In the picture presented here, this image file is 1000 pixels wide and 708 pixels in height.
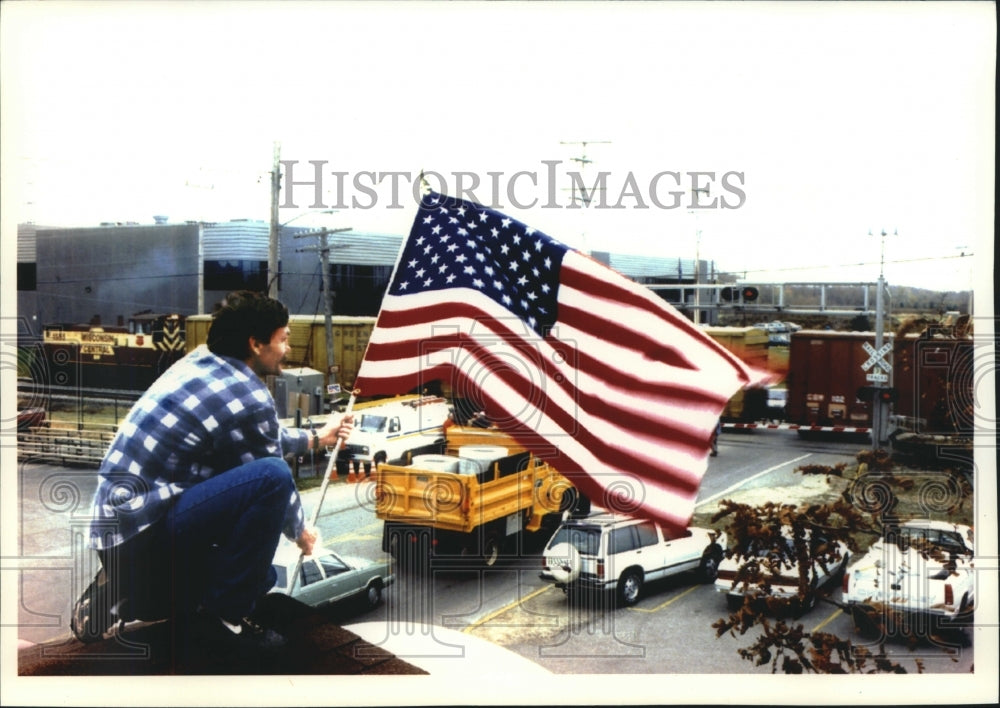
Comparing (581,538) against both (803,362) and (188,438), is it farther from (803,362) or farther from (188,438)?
(188,438)

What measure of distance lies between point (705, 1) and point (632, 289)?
2.05 m

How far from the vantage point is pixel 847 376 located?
18.0 feet

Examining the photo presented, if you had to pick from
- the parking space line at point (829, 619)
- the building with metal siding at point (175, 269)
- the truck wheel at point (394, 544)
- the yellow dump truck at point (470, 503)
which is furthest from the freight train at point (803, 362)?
the parking space line at point (829, 619)

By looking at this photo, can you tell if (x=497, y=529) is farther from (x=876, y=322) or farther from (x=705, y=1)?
(x=705, y=1)

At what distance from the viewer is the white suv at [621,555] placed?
5.46 m

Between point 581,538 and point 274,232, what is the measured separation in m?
2.62

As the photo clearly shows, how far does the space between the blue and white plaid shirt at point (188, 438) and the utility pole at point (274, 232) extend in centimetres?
63

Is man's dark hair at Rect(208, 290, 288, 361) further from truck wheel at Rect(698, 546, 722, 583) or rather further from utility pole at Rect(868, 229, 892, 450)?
utility pole at Rect(868, 229, 892, 450)

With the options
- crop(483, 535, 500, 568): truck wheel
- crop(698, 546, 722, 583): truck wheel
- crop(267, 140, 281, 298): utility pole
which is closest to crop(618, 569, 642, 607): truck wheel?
crop(698, 546, 722, 583): truck wheel

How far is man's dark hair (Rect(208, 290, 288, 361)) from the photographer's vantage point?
17.2 feet

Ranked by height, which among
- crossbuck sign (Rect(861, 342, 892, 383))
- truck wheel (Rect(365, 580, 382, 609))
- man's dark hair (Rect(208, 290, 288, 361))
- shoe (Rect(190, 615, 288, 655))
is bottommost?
shoe (Rect(190, 615, 288, 655))

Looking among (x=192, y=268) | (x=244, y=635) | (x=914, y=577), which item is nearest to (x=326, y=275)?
(x=192, y=268)

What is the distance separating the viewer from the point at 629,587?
5.55 meters

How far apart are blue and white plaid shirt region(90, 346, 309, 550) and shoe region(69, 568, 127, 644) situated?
0.45 meters
